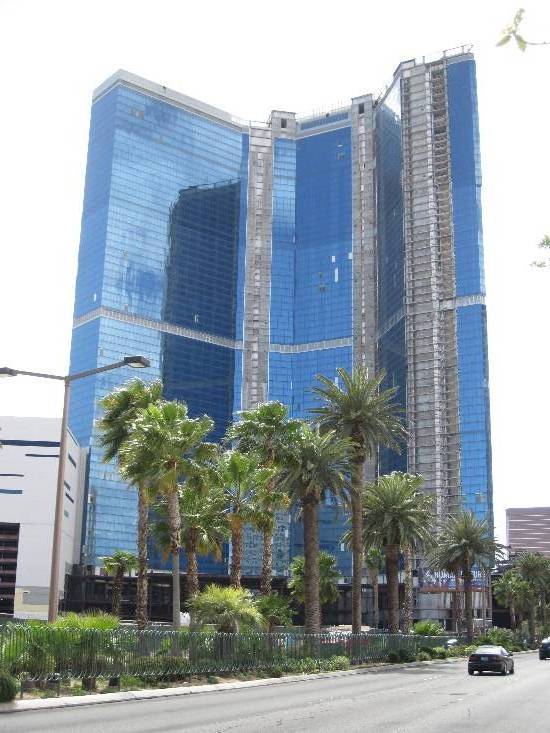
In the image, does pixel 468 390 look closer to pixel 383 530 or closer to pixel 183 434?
pixel 383 530

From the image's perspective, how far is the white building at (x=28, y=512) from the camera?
122 m

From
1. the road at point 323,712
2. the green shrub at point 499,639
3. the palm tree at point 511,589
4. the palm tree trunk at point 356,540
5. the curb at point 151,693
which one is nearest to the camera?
the road at point 323,712

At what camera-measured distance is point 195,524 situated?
49500 mm

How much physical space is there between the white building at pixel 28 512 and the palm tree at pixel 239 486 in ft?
263

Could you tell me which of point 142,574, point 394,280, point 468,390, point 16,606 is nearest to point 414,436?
point 468,390

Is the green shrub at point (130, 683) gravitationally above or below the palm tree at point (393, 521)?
below

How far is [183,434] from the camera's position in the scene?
131 ft

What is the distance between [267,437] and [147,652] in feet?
74.6

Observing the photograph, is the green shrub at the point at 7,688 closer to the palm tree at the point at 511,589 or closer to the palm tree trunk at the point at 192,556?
the palm tree trunk at the point at 192,556

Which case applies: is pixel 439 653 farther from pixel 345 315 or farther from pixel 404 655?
pixel 345 315

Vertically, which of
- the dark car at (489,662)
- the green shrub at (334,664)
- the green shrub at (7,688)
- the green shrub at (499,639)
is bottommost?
the green shrub at (499,639)

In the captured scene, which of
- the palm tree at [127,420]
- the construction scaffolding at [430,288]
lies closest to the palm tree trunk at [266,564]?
the palm tree at [127,420]

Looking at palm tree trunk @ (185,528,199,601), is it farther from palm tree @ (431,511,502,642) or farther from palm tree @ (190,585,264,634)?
palm tree @ (431,511,502,642)

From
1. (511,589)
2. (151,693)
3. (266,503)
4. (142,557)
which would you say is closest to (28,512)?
(511,589)
